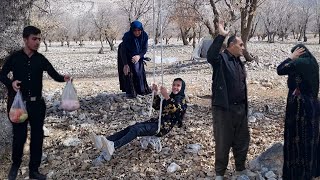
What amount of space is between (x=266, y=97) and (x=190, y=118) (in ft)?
10.4

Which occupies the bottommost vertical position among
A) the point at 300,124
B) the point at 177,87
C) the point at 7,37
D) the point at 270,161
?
the point at 270,161

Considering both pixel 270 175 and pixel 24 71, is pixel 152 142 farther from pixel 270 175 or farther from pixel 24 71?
pixel 24 71

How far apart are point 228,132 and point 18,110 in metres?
2.14

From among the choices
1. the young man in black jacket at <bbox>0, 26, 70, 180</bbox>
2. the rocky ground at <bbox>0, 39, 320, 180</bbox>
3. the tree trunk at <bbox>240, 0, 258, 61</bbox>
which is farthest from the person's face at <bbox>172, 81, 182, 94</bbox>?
the tree trunk at <bbox>240, 0, 258, 61</bbox>

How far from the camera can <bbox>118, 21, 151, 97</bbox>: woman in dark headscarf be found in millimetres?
6761

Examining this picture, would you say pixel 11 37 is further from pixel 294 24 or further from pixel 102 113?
pixel 294 24

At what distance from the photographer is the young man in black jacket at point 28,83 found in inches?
155

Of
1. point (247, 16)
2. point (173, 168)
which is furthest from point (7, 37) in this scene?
point (247, 16)

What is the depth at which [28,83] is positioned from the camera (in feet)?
13.1

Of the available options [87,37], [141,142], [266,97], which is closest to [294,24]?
[87,37]

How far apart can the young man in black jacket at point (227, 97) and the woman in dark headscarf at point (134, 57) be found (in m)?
3.12

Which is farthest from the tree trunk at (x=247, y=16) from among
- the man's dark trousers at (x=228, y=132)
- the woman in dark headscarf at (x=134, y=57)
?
the man's dark trousers at (x=228, y=132)

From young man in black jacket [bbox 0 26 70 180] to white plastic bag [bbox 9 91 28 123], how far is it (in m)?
0.08

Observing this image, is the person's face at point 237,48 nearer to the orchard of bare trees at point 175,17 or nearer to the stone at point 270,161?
the orchard of bare trees at point 175,17
